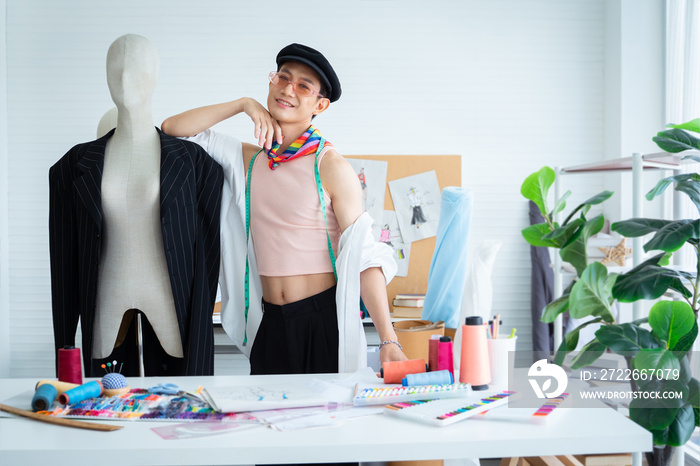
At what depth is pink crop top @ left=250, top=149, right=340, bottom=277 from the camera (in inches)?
86.0

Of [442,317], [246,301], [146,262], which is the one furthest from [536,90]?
[146,262]

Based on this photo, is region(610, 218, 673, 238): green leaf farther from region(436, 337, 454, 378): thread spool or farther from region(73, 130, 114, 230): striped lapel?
region(73, 130, 114, 230): striped lapel

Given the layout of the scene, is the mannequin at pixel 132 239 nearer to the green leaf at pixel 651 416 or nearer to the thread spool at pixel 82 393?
the thread spool at pixel 82 393

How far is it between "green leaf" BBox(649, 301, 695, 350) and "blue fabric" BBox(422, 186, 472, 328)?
1.10 metres

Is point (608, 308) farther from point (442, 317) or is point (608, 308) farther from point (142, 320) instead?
point (142, 320)

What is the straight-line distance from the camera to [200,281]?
211 centimetres

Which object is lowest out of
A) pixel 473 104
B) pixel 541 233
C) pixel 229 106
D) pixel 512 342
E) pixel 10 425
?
pixel 10 425

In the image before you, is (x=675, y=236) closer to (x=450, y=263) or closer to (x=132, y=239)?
(x=450, y=263)

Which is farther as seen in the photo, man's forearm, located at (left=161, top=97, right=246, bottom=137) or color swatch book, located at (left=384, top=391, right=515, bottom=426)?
man's forearm, located at (left=161, top=97, right=246, bottom=137)

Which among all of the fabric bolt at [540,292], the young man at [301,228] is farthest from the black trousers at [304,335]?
the fabric bolt at [540,292]

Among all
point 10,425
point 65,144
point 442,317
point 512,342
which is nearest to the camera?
point 10,425

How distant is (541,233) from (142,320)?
149cm

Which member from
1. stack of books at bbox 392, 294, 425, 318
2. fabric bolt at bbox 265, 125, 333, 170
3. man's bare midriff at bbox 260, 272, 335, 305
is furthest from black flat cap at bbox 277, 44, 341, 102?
stack of books at bbox 392, 294, 425, 318

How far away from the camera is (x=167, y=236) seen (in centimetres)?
200
